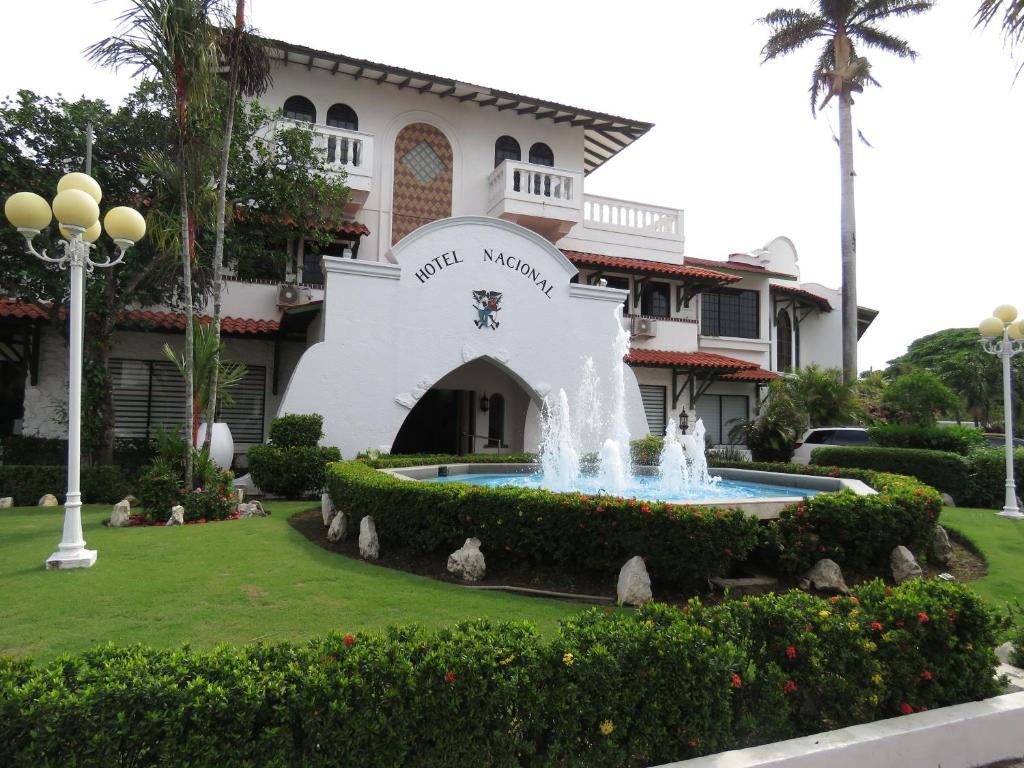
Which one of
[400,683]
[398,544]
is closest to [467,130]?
[398,544]

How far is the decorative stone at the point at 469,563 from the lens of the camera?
694cm

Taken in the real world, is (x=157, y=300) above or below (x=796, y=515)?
above

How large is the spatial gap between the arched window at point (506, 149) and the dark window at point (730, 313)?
334 inches

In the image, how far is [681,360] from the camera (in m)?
20.5

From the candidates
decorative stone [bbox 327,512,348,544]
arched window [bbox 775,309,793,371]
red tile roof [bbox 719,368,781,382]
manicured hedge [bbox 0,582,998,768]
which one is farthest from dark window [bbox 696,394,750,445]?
manicured hedge [bbox 0,582,998,768]

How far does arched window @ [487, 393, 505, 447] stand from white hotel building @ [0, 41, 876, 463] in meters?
0.06

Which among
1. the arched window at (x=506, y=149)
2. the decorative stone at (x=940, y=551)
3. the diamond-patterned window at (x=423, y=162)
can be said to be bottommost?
the decorative stone at (x=940, y=551)

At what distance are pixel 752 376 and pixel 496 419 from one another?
30.7 feet

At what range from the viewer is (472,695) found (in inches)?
132

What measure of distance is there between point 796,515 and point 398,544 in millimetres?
4623

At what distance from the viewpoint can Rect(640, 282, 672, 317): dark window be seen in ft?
74.8

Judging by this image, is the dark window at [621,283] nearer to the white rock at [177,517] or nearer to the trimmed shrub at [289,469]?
the trimmed shrub at [289,469]

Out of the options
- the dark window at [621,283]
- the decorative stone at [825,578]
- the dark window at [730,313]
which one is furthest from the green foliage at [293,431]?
the dark window at [730,313]

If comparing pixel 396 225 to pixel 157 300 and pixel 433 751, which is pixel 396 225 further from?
pixel 433 751
